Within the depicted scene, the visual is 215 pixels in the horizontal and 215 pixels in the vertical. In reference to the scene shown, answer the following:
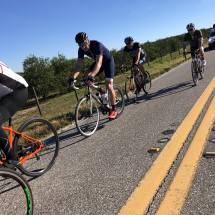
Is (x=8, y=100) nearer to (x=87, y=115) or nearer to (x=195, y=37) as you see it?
(x=87, y=115)

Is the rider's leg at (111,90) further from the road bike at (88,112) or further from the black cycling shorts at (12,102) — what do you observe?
the black cycling shorts at (12,102)

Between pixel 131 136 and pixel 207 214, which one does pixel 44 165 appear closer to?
pixel 131 136

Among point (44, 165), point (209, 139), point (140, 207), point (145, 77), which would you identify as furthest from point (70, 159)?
point (145, 77)

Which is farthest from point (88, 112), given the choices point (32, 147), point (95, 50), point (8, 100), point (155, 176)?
point (155, 176)

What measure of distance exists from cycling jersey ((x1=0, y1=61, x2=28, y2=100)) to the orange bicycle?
0.41 m

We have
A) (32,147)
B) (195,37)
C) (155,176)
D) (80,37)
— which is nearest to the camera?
(155,176)

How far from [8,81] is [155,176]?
2.08 metres

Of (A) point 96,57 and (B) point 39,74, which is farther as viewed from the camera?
(B) point 39,74

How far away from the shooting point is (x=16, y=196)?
2117 mm

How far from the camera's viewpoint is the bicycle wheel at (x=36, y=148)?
9.08 ft

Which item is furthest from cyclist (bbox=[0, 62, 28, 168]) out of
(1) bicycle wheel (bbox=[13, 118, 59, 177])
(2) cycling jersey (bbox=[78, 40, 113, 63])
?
(2) cycling jersey (bbox=[78, 40, 113, 63])

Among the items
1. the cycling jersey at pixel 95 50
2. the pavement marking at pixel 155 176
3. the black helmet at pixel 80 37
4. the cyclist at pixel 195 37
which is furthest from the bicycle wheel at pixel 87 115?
the cyclist at pixel 195 37

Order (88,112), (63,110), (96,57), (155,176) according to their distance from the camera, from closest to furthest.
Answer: (155,176), (96,57), (88,112), (63,110)

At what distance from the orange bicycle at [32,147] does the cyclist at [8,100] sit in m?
0.09
